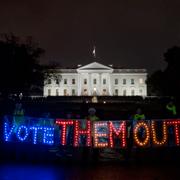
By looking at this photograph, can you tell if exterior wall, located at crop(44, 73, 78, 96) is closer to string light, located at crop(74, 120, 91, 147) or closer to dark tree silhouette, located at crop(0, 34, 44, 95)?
dark tree silhouette, located at crop(0, 34, 44, 95)

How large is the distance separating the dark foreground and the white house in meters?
121

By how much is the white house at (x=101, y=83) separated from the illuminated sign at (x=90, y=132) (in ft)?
397

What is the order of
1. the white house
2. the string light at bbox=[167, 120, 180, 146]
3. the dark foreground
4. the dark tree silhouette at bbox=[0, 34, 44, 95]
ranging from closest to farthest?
the dark foreground → the string light at bbox=[167, 120, 180, 146] → the dark tree silhouette at bbox=[0, 34, 44, 95] → the white house

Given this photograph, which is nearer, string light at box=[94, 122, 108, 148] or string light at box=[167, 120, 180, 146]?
string light at box=[94, 122, 108, 148]

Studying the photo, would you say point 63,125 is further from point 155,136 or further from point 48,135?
point 155,136

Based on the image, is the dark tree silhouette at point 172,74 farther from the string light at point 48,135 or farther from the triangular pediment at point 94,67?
the triangular pediment at point 94,67

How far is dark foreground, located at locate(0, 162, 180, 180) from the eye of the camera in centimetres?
1122

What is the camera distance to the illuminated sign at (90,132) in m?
13.0

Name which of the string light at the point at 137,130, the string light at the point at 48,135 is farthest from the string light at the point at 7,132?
the string light at the point at 137,130

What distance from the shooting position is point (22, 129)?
13156 millimetres

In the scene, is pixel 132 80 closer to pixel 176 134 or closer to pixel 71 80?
pixel 71 80

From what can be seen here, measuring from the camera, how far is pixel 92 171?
12.2m

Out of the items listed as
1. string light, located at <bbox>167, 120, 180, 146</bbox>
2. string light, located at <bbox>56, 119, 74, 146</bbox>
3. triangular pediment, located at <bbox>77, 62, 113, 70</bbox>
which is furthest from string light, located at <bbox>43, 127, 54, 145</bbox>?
triangular pediment, located at <bbox>77, 62, 113, 70</bbox>

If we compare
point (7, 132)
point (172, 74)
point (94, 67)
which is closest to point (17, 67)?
point (172, 74)
